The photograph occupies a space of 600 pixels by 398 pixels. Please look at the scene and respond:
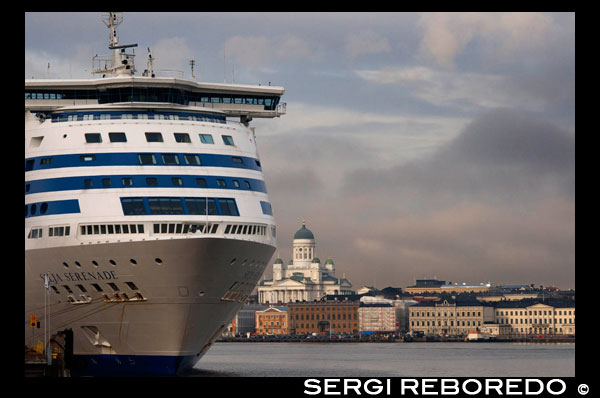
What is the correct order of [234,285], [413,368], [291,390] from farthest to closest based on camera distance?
[413,368], [234,285], [291,390]

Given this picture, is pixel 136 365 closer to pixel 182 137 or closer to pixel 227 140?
pixel 182 137

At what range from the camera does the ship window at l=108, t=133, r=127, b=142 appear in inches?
1829

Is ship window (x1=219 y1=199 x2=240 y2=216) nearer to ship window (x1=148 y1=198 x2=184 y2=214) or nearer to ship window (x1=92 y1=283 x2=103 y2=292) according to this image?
ship window (x1=148 y1=198 x2=184 y2=214)

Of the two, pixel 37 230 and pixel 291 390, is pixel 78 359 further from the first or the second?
pixel 291 390

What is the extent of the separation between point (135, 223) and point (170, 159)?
3.52m

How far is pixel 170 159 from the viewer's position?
46219mm

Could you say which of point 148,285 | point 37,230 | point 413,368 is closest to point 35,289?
point 37,230

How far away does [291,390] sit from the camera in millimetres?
26609

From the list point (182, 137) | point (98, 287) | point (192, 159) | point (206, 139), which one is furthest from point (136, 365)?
point (206, 139)

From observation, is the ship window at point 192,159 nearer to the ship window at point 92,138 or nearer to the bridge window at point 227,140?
the bridge window at point 227,140

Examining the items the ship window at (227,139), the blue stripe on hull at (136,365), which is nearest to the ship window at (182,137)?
the ship window at (227,139)

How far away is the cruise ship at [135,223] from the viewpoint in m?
43.9
